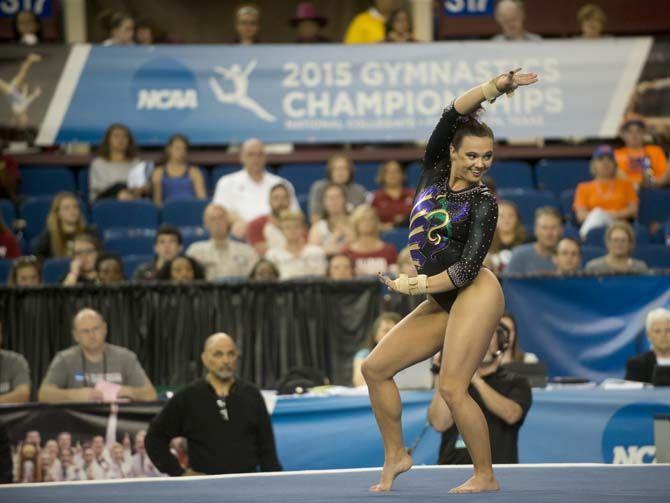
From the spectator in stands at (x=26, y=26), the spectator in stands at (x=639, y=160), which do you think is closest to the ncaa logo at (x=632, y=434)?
the spectator in stands at (x=639, y=160)

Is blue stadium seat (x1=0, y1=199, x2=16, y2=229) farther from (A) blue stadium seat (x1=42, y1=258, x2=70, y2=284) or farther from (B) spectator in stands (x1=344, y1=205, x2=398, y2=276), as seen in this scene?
(B) spectator in stands (x1=344, y1=205, x2=398, y2=276)

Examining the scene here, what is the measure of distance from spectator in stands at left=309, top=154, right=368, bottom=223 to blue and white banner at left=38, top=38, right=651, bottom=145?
0.95 meters

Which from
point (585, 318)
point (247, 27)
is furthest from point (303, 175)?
point (585, 318)

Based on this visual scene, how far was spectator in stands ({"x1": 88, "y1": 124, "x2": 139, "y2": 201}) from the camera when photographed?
36.3 ft

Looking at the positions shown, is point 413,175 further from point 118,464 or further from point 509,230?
point 118,464

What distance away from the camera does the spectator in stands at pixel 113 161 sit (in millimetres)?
11055

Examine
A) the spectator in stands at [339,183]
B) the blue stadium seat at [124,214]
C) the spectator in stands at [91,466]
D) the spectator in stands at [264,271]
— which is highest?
the spectator in stands at [339,183]

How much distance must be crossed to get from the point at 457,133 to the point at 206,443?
9.06 ft

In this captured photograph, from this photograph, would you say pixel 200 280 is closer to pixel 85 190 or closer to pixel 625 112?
pixel 85 190

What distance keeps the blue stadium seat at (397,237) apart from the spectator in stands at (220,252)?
42.7 inches

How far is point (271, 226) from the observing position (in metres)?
10.2

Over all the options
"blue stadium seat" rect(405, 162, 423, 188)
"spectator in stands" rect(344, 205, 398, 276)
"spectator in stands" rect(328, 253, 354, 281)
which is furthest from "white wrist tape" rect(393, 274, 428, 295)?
"blue stadium seat" rect(405, 162, 423, 188)

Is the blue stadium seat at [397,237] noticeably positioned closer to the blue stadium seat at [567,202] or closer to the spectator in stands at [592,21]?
the blue stadium seat at [567,202]

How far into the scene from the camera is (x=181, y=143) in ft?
36.1
